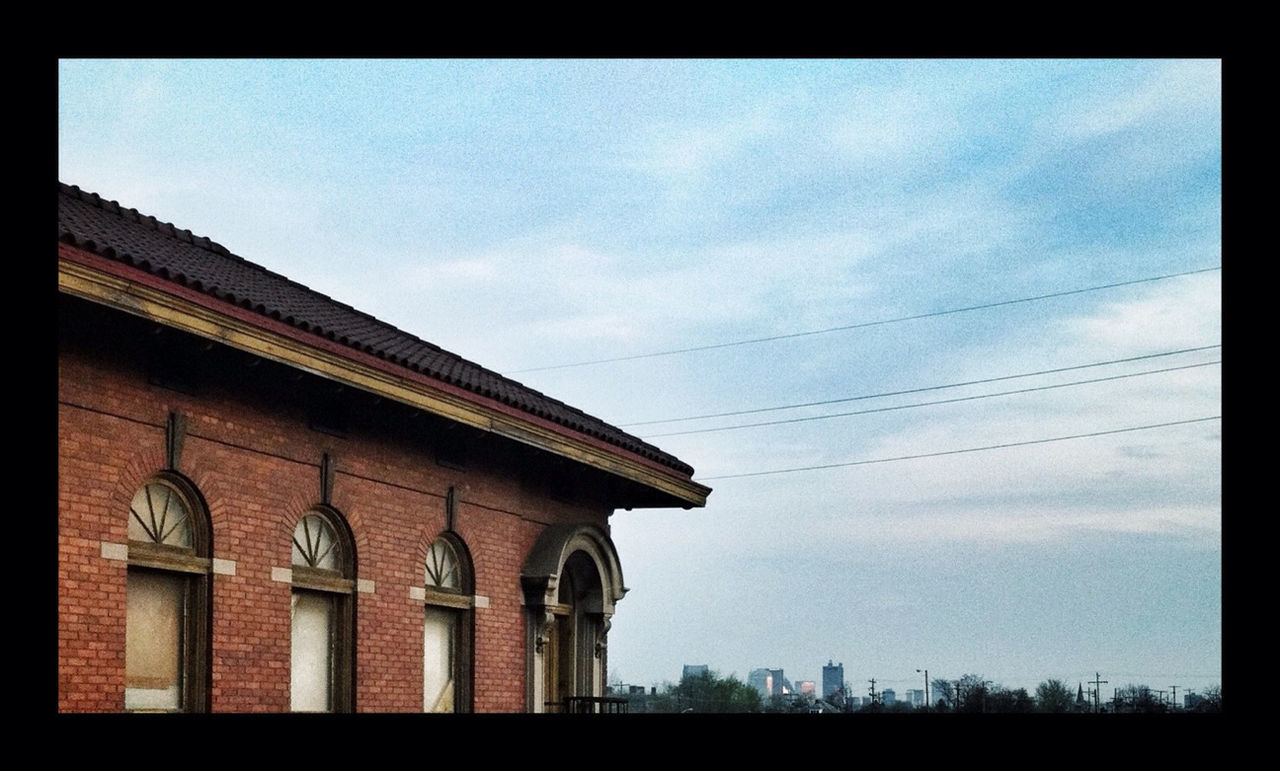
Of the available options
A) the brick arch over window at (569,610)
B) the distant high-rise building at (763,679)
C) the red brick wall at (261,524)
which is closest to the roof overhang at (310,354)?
the red brick wall at (261,524)

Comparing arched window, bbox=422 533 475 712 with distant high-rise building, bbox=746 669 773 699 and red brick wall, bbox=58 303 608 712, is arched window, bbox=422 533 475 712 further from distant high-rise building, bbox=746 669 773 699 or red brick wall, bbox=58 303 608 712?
distant high-rise building, bbox=746 669 773 699

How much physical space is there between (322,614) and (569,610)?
5.36 meters

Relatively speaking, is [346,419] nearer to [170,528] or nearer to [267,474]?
[267,474]

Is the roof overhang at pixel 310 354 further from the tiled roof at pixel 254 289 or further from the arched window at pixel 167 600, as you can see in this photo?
the arched window at pixel 167 600

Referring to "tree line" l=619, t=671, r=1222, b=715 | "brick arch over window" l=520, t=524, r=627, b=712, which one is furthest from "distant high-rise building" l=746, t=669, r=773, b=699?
"brick arch over window" l=520, t=524, r=627, b=712

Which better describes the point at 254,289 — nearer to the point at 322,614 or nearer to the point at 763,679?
the point at 322,614

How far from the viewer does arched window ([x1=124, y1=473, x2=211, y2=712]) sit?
11359 mm

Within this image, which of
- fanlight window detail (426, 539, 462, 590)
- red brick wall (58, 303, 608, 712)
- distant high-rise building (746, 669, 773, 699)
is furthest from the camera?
distant high-rise building (746, 669, 773, 699)

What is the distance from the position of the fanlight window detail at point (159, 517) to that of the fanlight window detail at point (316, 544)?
1.47 meters

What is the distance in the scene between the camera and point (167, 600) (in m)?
11.8

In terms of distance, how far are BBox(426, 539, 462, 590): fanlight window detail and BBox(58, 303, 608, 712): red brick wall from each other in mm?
231
